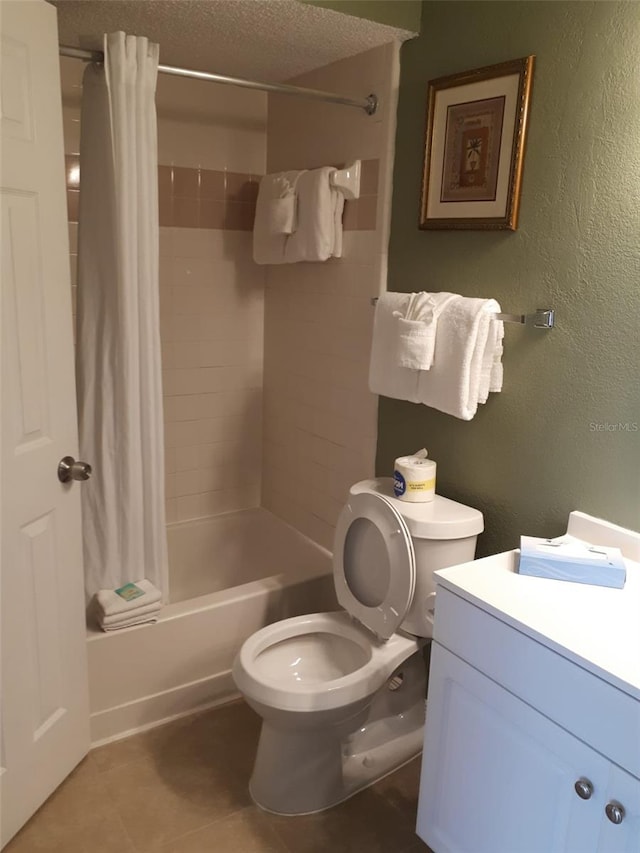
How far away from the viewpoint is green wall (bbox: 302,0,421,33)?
183 centimetres

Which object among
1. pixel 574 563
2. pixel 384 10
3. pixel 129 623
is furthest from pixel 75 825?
pixel 384 10

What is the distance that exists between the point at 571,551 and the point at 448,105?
1.26m

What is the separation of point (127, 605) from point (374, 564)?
0.74 meters

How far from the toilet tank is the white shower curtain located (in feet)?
2.51

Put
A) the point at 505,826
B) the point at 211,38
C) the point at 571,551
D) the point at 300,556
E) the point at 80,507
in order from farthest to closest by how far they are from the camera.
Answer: the point at 300,556, the point at 211,38, the point at 80,507, the point at 571,551, the point at 505,826

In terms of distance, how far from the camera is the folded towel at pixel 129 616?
2021 mm

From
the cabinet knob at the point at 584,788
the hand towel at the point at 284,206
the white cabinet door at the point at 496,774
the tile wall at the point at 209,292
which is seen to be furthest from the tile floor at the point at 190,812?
the hand towel at the point at 284,206

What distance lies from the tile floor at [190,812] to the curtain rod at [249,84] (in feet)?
6.25

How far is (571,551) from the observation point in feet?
4.91

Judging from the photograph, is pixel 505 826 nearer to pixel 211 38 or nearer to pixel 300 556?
pixel 300 556

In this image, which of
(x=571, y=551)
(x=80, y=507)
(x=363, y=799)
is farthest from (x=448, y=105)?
(x=363, y=799)

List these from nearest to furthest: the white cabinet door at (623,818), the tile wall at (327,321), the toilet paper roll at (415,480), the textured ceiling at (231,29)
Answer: the white cabinet door at (623,818) < the textured ceiling at (231,29) < the toilet paper roll at (415,480) < the tile wall at (327,321)

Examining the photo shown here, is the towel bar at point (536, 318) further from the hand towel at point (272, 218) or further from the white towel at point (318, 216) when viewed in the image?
the hand towel at point (272, 218)

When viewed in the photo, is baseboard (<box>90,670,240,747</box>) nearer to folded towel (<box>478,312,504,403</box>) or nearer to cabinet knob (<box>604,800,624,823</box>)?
folded towel (<box>478,312,504,403</box>)
